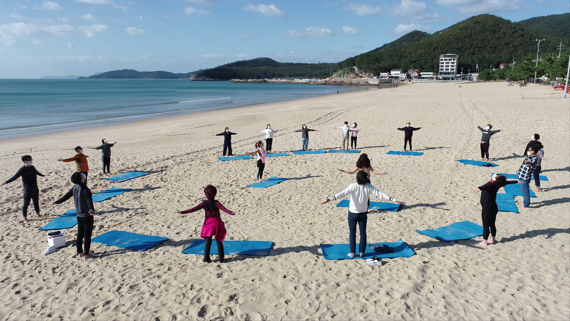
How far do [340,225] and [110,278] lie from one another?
4789 millimetres

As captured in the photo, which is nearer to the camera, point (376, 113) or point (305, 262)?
point (305, 262)

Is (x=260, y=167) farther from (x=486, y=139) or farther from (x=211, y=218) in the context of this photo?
(x=486, y=139)

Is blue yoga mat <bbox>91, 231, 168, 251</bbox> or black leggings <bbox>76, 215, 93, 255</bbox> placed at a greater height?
black leggings <bbox>76, 215, 93, 255</bbox>

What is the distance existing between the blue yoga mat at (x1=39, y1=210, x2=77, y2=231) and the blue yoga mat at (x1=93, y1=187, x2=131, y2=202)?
1.18 meters

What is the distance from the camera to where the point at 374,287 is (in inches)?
214

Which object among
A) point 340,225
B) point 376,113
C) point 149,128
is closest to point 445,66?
point 376,113

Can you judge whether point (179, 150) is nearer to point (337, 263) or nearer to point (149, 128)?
point (149, 128)

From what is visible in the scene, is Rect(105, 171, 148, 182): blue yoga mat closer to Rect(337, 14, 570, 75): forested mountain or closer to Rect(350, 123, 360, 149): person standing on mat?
Rect(350, 123, 360, 149): person standing on mat

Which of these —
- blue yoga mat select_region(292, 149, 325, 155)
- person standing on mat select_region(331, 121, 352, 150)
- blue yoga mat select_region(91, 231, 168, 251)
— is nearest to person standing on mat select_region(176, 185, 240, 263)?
blue yoga mat select_region(91, 231, 168, 251)

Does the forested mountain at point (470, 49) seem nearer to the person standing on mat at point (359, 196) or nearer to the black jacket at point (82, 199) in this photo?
the person standing on mat at point (359, 196)

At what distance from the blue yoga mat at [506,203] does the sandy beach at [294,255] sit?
219 millimetres

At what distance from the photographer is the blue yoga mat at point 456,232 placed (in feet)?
23.4

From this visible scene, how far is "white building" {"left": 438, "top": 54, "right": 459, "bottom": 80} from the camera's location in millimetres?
164250

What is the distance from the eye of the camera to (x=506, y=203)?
9.13 meters
